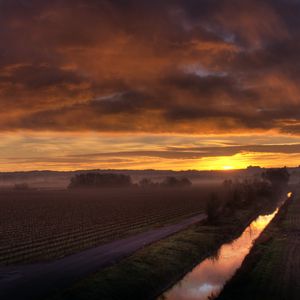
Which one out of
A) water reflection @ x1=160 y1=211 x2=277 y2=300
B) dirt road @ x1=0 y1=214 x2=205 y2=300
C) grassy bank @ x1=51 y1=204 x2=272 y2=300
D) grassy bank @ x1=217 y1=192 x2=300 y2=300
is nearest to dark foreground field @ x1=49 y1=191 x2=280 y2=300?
grassy bank @ x1=51 y1=204 x2=272 y2=300

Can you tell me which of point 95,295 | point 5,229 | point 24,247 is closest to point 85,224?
point 5,229

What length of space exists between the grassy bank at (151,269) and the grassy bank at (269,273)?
6071 millimetres

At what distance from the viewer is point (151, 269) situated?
40.0 m

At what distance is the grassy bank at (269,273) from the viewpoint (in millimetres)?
32125

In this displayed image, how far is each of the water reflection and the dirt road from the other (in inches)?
309

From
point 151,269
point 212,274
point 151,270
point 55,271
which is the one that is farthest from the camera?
point 212,274

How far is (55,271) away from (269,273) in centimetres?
1977

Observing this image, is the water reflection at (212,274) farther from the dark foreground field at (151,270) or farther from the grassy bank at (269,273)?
the grassy bank at (269,273)

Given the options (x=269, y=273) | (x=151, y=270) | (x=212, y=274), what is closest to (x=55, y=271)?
(x=151, y=270)

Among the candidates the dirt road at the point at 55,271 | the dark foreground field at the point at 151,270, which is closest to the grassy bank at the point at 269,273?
the dark foreground field at the point at 151,270

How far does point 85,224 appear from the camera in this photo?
71812 mm

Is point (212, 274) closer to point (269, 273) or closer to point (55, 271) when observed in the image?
point (269, 273)

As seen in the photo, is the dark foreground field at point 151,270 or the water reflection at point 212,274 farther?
the water reflection at point 212,274

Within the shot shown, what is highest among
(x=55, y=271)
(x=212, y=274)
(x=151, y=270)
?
(x=55, y=271)
